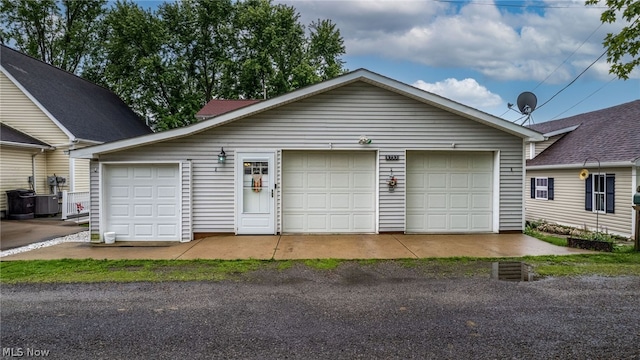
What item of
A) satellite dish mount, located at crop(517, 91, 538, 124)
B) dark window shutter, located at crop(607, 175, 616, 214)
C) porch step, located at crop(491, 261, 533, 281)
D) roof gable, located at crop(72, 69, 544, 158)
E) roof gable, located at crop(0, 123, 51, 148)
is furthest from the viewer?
satellite dish mount, located at crop(517, 91, 538, 124)

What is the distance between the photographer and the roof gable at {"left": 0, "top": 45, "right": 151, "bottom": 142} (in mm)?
13805

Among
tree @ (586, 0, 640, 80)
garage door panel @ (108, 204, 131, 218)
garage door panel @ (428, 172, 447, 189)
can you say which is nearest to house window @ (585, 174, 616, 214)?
tree @ (586, 0, 640, 80)

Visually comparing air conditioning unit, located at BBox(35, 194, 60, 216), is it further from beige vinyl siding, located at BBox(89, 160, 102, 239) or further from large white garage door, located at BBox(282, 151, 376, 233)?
large white garage door, located at BBox(282, 151, 376, 233)

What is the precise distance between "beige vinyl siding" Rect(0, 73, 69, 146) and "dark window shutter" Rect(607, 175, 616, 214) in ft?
67.0

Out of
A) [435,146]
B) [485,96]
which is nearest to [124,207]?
[435,146]

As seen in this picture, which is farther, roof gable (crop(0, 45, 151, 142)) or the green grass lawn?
roof gable (crop(0, 45, 151, 142))

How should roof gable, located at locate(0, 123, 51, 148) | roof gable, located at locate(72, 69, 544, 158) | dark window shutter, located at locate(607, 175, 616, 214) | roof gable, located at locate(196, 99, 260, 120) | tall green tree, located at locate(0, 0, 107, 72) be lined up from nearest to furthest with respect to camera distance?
roof gable, located at locate(72, 69, 544, 158) < dark window shutter, located at locate(607, 175, 616, 214) < roof gable, located at locate(0, 123, 51, 148) < roof gable, located at locate(196, 99, 260, 120) < tall green tree, located at locate(0, 0, 107, 72)

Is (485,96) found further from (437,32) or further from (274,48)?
(274,48)

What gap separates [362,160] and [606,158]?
8.69 meters

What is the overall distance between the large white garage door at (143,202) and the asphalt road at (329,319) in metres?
3.32

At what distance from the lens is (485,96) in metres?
20.7

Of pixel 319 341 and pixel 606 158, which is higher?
pixel 606 158

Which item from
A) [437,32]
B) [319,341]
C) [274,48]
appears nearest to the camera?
[319,341]

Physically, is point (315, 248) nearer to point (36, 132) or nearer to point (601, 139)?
point (601, 139)
